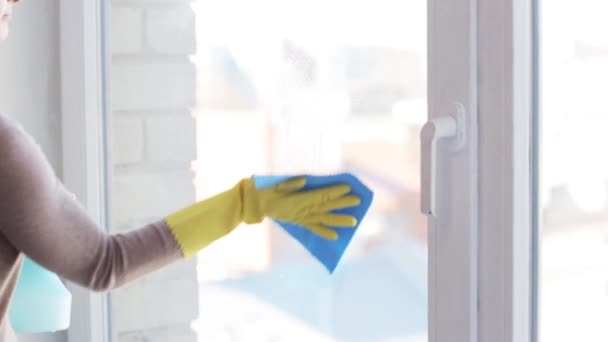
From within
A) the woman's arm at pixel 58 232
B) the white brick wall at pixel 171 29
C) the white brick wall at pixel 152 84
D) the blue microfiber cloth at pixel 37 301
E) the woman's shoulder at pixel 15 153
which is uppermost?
the white brick wall at pixel 171 29

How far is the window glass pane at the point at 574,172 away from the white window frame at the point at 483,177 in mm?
15

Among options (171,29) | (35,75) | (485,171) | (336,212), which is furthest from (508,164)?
(35,75)

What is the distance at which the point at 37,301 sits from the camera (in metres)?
1.06

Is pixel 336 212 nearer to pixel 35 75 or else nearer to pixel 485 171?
pixel 485 171

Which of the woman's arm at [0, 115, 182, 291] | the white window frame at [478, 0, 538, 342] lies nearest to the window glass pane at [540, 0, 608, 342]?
the white window frame at [478, 0, 538, 342]

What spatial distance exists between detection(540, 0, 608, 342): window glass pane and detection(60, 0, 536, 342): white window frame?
15 mm

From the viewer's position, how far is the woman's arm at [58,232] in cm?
83

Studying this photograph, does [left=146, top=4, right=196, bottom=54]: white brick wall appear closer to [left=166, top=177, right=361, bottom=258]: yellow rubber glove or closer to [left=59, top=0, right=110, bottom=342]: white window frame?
[left=59, top=0, right=110, bottom=342]: white window frame

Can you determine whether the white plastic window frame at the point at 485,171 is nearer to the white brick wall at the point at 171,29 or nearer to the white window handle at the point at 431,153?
the white window handle at the point at 431,153

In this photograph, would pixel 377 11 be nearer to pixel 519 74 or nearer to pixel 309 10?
pixel 309 10

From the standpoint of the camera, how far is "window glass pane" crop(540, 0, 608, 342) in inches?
28.2

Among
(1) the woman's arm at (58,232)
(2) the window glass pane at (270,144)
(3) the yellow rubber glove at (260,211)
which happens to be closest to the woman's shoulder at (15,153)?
(1) the woman's arm at (58,232)

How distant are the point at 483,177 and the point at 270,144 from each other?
0.48m

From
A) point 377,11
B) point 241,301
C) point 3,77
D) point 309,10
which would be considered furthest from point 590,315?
point 3,77
